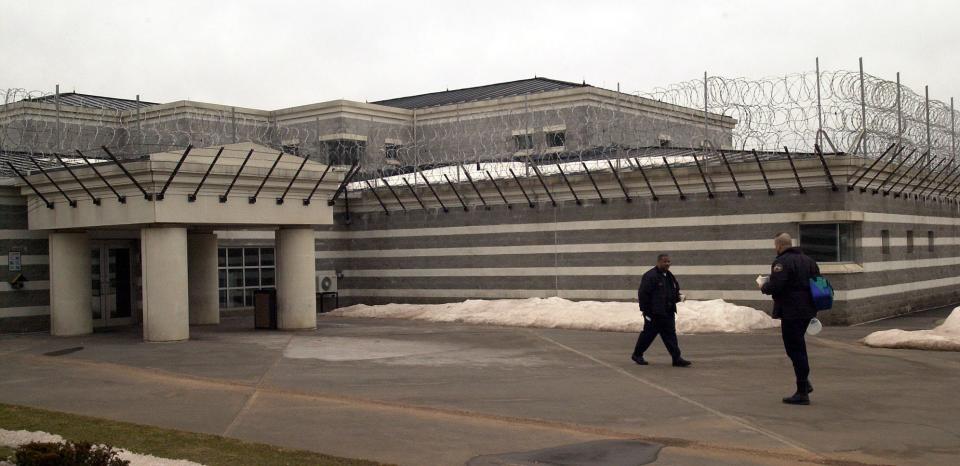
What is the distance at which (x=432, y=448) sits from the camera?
31.7ft

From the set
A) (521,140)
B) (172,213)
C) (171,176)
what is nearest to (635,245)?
(521,140)

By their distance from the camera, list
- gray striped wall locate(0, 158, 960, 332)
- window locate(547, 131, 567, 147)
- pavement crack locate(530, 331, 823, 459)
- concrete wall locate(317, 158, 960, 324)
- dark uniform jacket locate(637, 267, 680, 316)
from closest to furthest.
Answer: pavement crack locate(530, 331, 823, 459)
dark uniform jacket locate(637, 267, 680, 316)
concrete wall locate(317, 158, 960, 324)
gray striped wall locate(0, 158, 960, 332)
window locate(547, 131, 567, 147)

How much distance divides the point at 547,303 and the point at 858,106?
882 cm

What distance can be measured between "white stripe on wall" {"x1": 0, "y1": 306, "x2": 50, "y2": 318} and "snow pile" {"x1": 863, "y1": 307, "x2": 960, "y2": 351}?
61.5 feet

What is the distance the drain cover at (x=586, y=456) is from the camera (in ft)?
29.4

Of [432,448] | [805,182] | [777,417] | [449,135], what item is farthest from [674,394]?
[449,135]

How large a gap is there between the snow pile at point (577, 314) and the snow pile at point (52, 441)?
14476 mm

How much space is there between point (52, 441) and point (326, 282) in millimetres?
20992

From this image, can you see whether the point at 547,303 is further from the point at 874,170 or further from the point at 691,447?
the point at 691,447

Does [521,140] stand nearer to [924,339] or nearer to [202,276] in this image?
[202,276]

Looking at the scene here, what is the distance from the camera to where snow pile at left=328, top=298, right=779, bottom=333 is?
21.8 meters

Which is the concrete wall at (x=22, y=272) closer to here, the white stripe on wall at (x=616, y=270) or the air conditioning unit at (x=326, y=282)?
the air conditioning unit at (x=326, y=282)

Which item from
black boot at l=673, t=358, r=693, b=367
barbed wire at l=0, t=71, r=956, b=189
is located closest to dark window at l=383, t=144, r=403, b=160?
barbed wire at l=0, t=71, r=956, b=189

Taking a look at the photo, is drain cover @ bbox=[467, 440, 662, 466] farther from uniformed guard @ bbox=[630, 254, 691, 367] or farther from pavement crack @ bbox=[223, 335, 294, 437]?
uniformed guard @ bbox=[630, 254, 691, 367]
